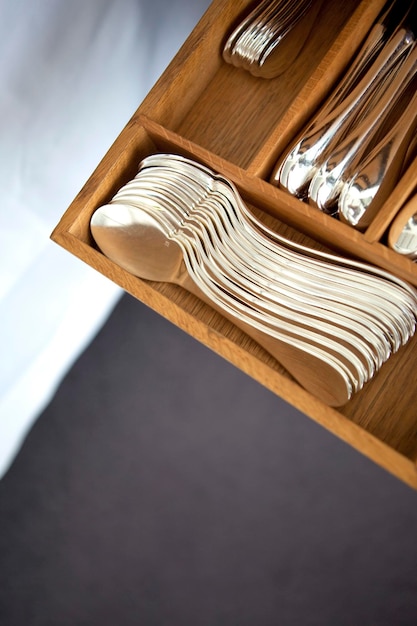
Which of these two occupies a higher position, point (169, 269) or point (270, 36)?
point (270, 36)

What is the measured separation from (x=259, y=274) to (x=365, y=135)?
158 millimetres

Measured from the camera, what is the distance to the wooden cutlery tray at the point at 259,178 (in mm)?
531

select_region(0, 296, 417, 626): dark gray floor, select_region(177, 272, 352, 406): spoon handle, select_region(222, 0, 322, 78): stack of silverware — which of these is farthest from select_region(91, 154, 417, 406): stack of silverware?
select_region(0, 296, 417, 626): dark gray floor

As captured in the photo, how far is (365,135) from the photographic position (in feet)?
1.84

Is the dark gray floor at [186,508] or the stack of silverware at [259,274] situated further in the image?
the dark gray floor at [186,508]

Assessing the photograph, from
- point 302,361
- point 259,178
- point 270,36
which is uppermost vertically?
point 270,36

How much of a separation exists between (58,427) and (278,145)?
2.41ft

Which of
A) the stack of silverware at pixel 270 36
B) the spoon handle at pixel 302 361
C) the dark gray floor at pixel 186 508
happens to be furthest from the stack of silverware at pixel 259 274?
the dark gray floor at pixel 186 508

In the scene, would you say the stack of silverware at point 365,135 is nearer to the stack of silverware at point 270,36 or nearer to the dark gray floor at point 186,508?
the stack of silverware at point 270,36

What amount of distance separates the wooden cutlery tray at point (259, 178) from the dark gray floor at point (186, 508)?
46 cm

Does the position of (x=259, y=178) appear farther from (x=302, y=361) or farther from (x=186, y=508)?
(x=186, y=508)

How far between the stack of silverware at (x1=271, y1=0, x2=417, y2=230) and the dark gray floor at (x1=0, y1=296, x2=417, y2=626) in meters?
0.56

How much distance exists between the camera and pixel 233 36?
631mm

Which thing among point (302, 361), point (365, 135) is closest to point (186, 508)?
point (302, 361)
